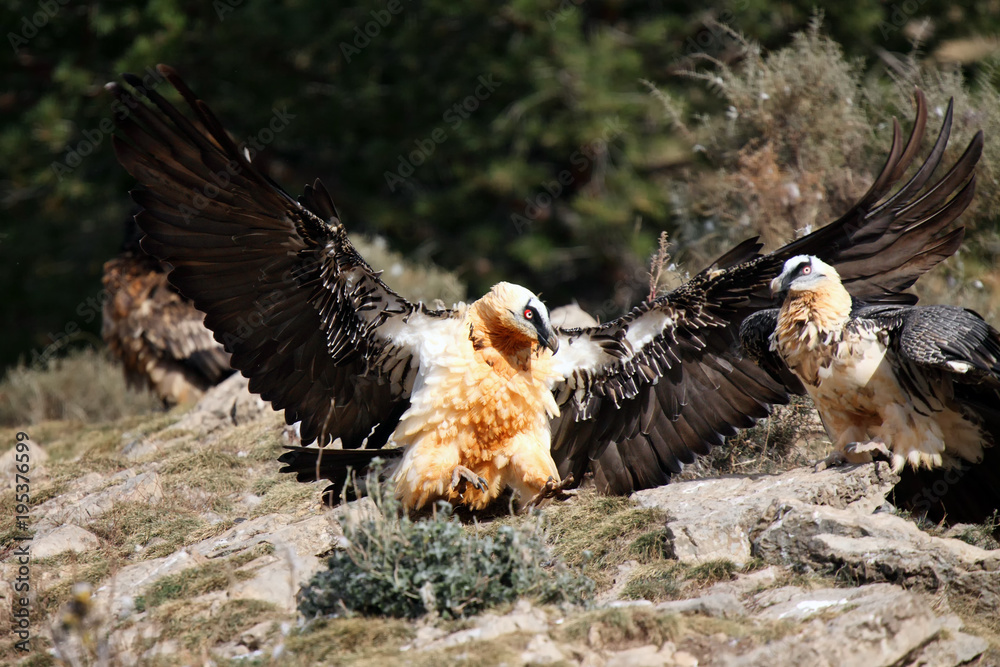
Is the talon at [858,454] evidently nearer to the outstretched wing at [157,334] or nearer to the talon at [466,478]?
the talon at [466,478]

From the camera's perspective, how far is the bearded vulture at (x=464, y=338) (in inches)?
179

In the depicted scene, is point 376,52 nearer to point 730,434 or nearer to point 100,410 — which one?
point 100,410

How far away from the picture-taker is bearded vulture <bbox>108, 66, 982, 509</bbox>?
14.9 feet

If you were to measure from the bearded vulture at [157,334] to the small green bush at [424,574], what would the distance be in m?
5.47

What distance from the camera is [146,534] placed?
537 cm

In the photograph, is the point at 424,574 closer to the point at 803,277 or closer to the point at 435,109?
the point at 803,277

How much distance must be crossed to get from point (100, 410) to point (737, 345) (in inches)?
288

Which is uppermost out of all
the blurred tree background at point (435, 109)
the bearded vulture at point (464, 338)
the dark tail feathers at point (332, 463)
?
the blurred tree background at point (435, 109)

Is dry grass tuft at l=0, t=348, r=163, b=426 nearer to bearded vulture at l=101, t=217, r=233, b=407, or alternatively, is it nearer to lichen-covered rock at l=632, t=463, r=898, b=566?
bearded vulture at l=101, t=217, r=233, b=407

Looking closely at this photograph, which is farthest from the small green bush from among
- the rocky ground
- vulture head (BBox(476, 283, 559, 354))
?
vulture head (BBox(476, 283, 559, 354))

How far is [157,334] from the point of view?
893 cm

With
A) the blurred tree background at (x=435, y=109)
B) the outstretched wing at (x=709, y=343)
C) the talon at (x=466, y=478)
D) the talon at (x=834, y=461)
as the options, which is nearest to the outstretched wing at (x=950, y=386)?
the talon at (x=834, y=461)

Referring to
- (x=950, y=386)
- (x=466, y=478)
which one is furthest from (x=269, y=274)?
(x=950, y=386)

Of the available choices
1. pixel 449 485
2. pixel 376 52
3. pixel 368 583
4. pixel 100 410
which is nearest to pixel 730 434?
pixel 449 485
